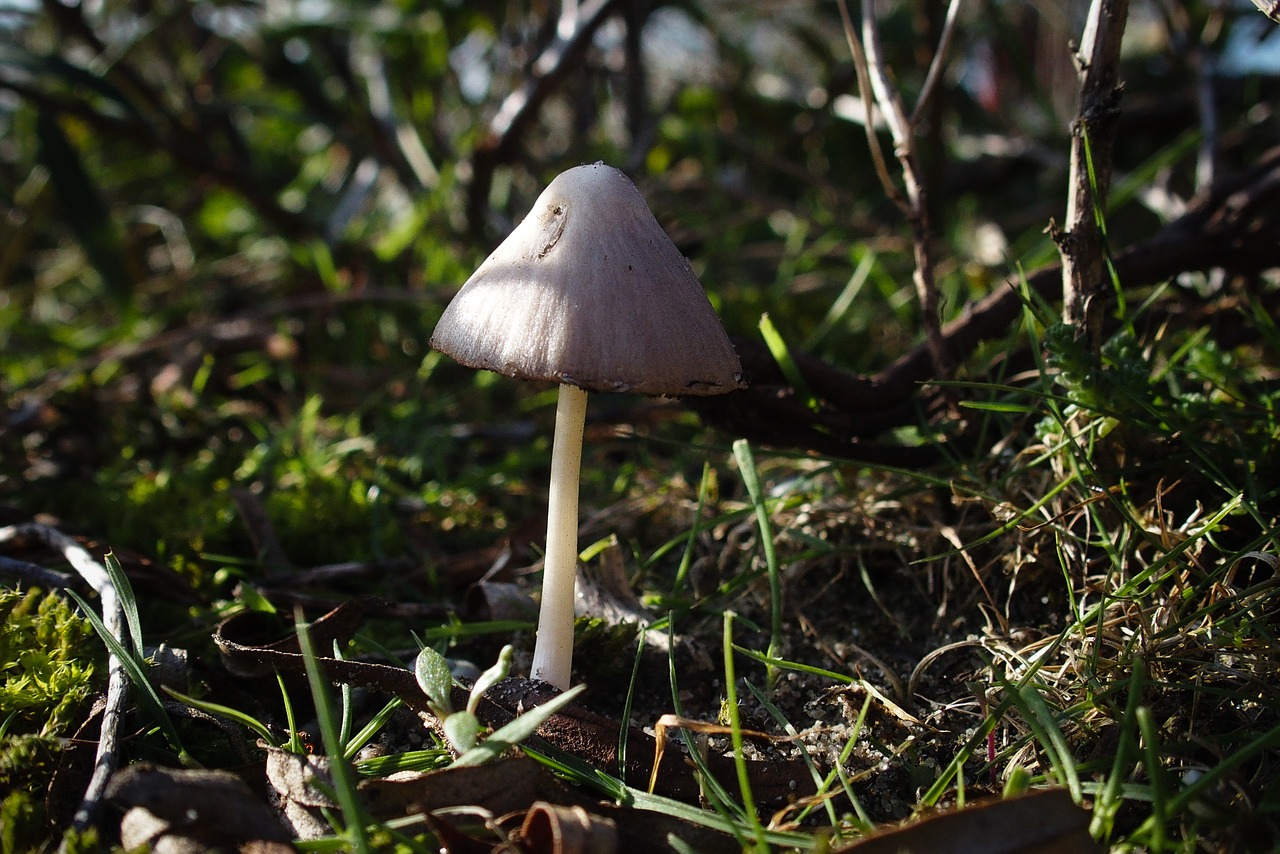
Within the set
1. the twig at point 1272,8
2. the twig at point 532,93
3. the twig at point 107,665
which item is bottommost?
the twig at point 107,665

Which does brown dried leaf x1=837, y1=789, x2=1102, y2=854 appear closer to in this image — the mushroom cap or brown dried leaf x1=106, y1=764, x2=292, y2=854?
the mushroom cap

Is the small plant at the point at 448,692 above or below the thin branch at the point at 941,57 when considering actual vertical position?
below

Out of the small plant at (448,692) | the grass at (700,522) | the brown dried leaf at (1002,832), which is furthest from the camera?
the grass at (700,522)

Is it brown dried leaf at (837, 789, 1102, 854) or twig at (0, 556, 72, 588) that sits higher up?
twig at (0, 556, 72, 588)

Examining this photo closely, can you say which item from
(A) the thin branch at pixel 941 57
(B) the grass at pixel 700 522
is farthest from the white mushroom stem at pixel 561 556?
(A) the thin branch at pixel 941 57

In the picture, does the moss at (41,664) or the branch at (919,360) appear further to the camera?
the branch at (919,360)

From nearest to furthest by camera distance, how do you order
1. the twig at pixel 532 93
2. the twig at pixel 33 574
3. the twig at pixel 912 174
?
the twig at pixel 33 574 → the twig at pixel 912 174 → the twig at pixel 532 93

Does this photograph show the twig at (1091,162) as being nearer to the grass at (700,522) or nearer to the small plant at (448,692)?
the grass at (700,522)

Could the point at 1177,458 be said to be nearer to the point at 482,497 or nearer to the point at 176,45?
the point at 482,497

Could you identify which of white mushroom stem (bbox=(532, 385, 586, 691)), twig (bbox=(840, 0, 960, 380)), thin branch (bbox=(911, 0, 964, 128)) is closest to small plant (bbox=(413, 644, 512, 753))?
white mushroom stem (bbox=(532, 385, 586, 691))
